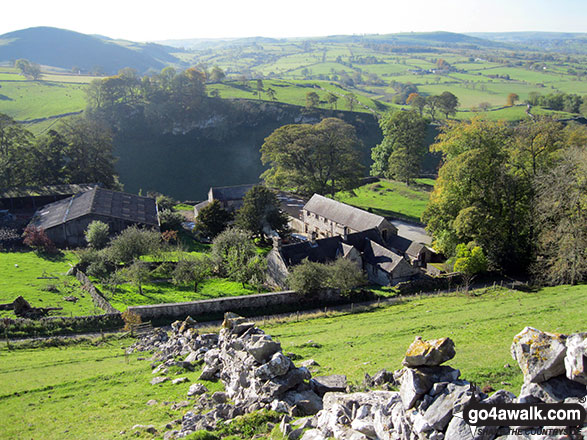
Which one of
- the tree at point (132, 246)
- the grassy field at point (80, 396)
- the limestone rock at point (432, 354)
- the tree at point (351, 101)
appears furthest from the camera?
the tree at point (351, 101)

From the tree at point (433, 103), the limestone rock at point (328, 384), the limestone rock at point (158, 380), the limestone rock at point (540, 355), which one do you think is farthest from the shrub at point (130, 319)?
the tree at point (433, 103)

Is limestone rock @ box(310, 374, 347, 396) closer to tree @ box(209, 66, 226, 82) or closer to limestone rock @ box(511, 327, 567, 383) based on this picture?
limestone rock @ box(511, 327, 567, 383)

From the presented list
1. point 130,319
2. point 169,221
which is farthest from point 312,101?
point 130,319

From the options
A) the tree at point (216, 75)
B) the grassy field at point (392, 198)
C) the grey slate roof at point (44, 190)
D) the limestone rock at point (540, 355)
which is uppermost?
the tree at point (216, 75)

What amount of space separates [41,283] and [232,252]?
55.5ft

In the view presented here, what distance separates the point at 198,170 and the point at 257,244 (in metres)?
52.7

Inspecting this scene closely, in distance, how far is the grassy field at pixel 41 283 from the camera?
34781 mm

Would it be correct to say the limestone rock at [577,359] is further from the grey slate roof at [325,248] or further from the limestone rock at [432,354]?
the grey slate roof at [325,248]

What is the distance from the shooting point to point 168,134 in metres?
114

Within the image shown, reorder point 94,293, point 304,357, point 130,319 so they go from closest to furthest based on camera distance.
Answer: point 304,357 → point 130,319 → point 94,293

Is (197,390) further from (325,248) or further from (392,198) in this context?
(392,198)

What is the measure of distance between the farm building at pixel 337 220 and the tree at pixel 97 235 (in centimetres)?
2395

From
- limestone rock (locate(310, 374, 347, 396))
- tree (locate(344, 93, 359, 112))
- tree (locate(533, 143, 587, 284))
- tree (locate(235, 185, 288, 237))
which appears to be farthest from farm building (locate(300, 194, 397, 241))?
tree (locate(344, 93, 359, 112))

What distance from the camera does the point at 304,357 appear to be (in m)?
22.6
